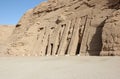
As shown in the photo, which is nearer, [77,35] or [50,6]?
[77,35]

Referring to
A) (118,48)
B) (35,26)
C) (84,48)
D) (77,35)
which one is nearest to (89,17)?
(77,35)

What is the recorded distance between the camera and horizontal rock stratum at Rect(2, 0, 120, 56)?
15.6 meters

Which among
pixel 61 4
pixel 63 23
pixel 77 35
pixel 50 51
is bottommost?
pixel 50 51

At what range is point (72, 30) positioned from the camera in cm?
2188

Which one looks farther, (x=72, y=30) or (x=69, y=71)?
(x=72, y=30)

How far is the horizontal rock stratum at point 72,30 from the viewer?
51.3 feet

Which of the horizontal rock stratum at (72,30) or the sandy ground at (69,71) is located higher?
the horizontal rock stratum at (72,30)

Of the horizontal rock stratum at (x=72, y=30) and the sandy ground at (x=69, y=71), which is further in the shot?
the horizontal rock stratum at (x=72, y=30)

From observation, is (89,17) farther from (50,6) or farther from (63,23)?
(50,6)

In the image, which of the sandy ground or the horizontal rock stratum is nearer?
the sandy ground

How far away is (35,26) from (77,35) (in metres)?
8.42

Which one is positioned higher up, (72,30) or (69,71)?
(72,30)

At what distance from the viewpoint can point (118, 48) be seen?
1427 centimetres

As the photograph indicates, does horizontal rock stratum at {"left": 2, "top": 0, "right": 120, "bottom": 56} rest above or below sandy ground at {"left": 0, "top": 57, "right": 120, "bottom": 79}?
above
